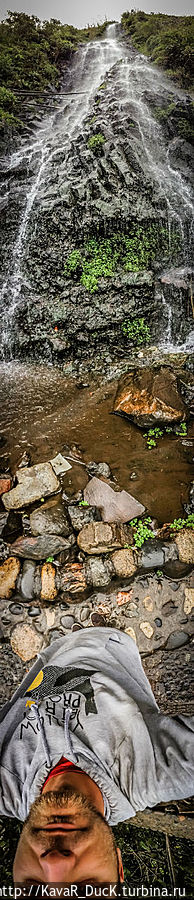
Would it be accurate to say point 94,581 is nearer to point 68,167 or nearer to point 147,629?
point 147,629

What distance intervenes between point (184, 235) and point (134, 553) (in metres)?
6.56

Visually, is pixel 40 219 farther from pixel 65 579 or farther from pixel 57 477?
pixel 65 579

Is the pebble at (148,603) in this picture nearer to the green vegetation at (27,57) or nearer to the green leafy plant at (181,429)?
the green leafy plant at (181,429)

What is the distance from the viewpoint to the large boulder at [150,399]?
14.7ft

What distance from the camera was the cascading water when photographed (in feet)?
23.9

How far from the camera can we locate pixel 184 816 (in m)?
1.69

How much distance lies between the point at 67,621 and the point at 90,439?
220 centimetres

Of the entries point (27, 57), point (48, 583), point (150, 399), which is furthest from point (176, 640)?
point (27, 57)

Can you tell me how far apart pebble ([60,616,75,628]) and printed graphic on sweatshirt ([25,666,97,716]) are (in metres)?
0.86

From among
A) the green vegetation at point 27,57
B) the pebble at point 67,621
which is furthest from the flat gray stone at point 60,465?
the green vegetation at point 27,57

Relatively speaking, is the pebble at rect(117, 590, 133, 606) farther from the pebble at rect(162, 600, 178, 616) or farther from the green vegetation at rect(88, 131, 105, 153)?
the green vegetation at rect(88, 131, 105, 153)

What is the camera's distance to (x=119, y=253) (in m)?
7.05

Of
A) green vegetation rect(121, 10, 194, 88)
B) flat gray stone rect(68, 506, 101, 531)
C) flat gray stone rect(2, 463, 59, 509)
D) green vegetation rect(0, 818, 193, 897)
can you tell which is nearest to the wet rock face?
flat gray stone rect(68, 506, 101, 531)

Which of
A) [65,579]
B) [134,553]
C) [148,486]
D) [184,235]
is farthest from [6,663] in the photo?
[184,235]
